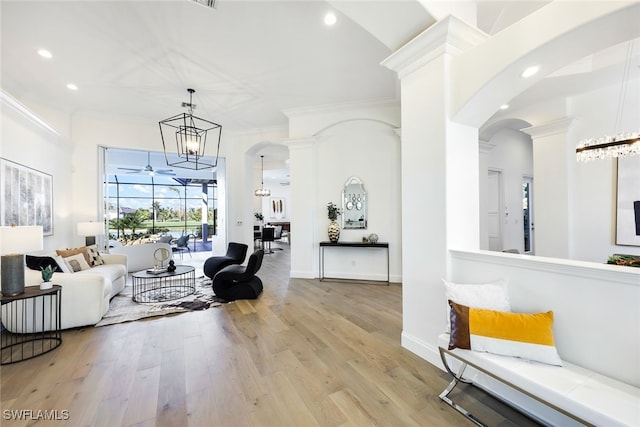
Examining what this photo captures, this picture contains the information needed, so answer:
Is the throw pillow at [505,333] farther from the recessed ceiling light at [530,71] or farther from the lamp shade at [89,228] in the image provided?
the lamp shade at [89,228]

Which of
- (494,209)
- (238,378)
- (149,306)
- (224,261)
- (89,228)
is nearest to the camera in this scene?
(238,378)

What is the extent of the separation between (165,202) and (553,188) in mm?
13873

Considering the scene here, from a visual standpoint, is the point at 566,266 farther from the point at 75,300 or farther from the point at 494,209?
the point at 494,209

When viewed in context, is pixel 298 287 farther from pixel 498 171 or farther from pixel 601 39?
pixel 498 171

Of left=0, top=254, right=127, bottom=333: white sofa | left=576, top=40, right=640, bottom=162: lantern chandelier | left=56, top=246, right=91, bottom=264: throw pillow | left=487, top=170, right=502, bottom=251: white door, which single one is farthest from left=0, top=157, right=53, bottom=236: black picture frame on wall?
left=487, top=170, right=502, bottom=251: white door

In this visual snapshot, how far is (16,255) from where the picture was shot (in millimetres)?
2697

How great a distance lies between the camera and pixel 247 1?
8.67 ft

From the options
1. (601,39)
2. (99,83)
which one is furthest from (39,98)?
(601,39)

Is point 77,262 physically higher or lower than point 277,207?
lower

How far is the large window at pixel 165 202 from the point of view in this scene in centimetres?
1175

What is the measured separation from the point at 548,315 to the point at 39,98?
7504mm

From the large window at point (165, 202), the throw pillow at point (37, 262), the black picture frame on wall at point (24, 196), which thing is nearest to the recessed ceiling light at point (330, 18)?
the black picture frame on wall at point (24, 196)

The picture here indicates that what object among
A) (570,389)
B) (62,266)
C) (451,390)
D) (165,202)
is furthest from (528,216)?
(165,202)

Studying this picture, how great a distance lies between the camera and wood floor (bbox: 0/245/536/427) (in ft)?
5.93
